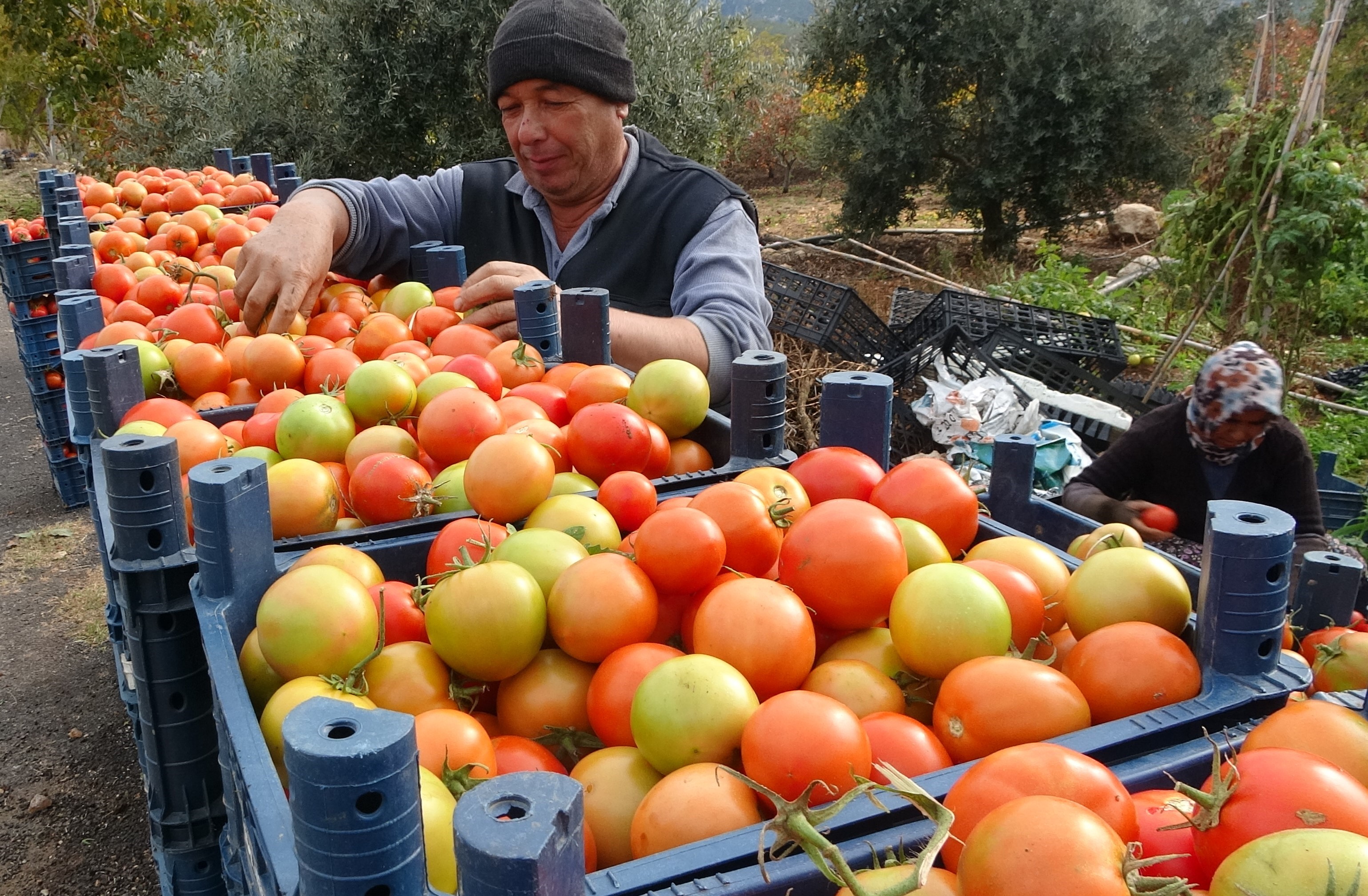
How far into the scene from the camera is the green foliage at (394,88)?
26.8 feet

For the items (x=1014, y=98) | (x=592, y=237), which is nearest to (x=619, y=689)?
(x=592, y=237)

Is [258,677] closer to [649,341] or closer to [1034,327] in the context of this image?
[649,341]

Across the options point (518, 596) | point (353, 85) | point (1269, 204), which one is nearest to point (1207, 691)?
point (518, 596)

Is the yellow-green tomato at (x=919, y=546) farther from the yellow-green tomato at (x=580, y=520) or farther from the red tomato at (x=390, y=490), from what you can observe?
the red tomato at (x=390, y=490)

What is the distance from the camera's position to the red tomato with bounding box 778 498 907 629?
1306 mm

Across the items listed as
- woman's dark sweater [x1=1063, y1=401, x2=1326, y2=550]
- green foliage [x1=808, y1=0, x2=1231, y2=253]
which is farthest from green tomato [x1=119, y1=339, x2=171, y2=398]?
green foliage [x1=808, y1=0, x2=1231, y2=253]

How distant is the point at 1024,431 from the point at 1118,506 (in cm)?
104

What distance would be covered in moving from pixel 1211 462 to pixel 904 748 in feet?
9.23

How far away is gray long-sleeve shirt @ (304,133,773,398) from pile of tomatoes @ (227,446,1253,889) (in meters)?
1.45

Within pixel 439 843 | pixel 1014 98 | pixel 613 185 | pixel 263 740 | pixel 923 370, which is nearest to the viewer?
pixel 439 843

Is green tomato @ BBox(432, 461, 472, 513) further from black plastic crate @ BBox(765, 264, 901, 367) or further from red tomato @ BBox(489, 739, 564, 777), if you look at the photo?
black plastic crate @ BBox(765, 264, 901, 367)

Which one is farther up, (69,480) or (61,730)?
(69,480)

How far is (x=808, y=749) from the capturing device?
1016 mm

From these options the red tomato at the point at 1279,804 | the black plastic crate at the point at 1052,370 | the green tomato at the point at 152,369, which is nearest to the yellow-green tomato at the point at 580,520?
the red tomato at the point at 1279,804
